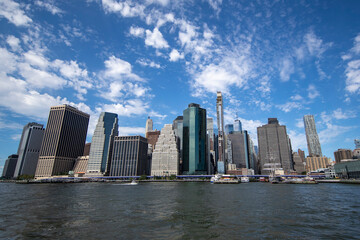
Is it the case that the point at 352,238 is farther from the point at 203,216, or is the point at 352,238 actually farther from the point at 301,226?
the point at 203,216

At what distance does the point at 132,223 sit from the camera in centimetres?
2959

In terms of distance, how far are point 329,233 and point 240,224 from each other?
34.5 ft

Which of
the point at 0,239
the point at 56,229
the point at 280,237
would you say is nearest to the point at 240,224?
the point at 280,237

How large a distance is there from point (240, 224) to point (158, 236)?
40.6 ft

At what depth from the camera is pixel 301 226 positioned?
28.4 metres

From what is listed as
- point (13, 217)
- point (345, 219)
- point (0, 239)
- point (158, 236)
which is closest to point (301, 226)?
point (345, 219)

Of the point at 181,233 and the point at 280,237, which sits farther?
the point at 181,233

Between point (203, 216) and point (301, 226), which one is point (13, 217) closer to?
point (203, 216)

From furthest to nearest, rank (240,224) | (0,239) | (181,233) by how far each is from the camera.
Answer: (240,224) → (181,233) → (0,239)

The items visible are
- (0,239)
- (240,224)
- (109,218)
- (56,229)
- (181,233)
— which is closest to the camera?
(0,239)

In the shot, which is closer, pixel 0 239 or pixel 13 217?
pixel 0 239

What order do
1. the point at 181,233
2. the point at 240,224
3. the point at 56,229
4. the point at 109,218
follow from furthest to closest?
the point at 109,218 < the point at 240,224 < the point at 56,229 < the point at 181,233

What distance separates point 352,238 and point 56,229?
117 ft

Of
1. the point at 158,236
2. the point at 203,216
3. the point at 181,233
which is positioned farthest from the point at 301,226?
the point at 158,236
